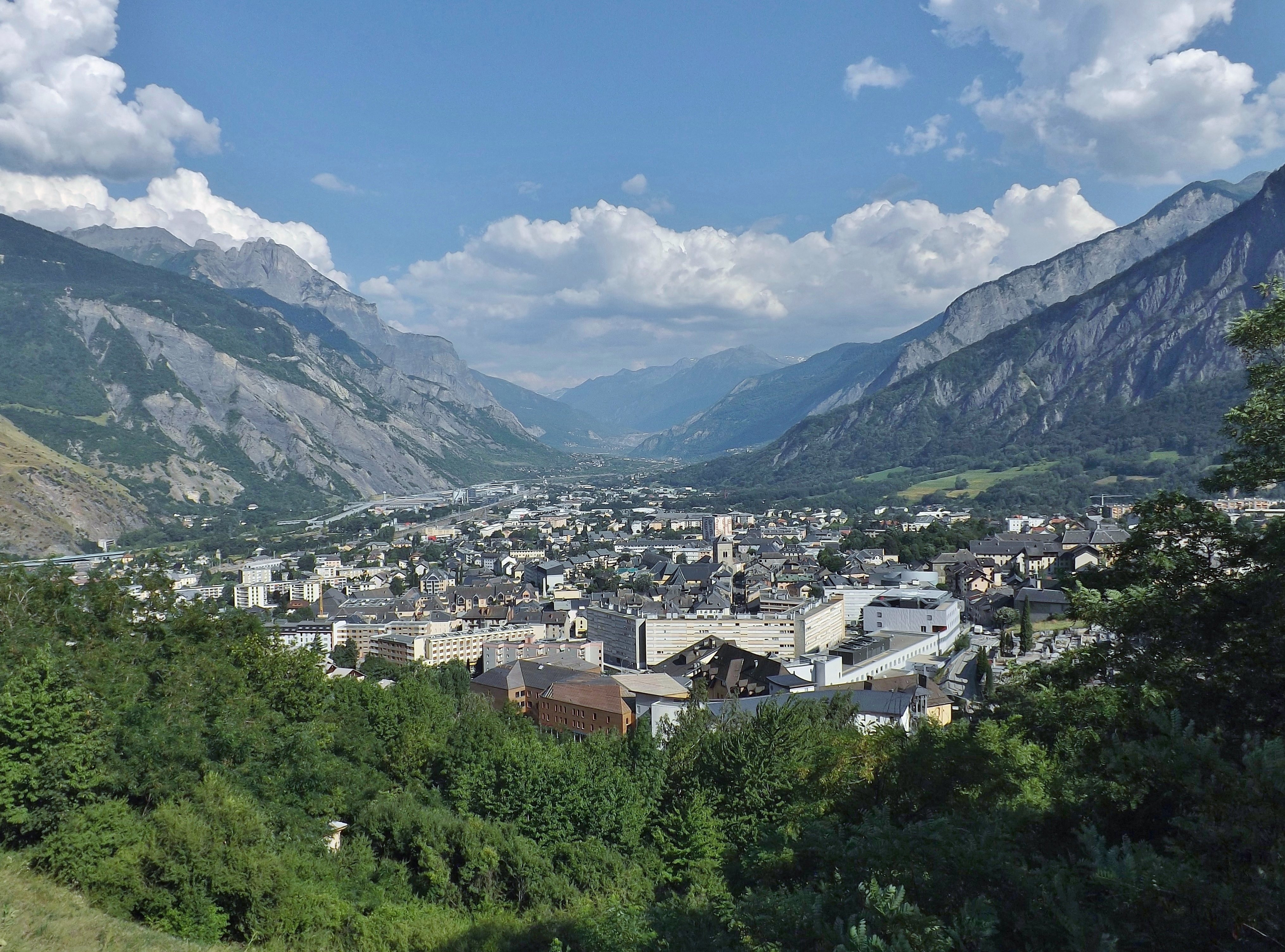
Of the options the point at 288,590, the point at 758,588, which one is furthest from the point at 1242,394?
the point at 288,590

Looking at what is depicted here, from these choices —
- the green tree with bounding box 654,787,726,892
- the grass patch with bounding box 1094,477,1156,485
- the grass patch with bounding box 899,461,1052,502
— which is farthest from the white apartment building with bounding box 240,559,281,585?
the grass patch with bounding box 1094,477,1156,485

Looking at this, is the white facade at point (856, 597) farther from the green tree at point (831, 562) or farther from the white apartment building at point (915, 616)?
the green tree at point (831, 562)

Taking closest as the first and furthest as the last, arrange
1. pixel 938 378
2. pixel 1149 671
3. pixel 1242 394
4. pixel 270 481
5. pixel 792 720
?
1. pixel 1149 671
2. pixel 792 720
3. pixel 1242 394
4. pixel 270 481
5. pixel 938 378

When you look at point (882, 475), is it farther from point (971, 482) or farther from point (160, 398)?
point (160, 398)

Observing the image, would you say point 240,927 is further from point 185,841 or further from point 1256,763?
point 1256,763

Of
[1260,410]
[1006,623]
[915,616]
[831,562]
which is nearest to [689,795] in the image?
[1260,410]

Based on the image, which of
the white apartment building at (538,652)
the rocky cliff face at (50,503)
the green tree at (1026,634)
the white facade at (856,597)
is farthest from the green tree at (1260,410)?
the rocky cliff face at (50,503)
